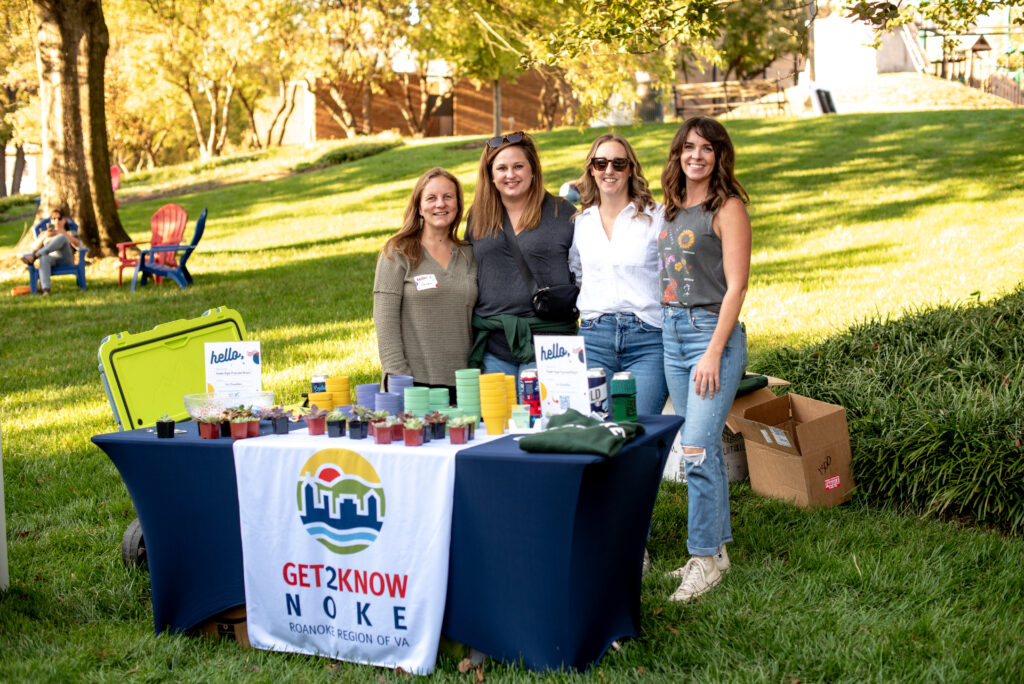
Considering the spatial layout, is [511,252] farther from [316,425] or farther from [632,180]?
[316,425]

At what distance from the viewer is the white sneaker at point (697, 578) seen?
432 centimetres

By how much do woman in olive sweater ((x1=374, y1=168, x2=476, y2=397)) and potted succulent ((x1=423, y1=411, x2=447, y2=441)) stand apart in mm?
897

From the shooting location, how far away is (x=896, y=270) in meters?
11.4

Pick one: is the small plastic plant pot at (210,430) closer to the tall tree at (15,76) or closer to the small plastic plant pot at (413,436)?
the small plastic plant pot at (413,436)

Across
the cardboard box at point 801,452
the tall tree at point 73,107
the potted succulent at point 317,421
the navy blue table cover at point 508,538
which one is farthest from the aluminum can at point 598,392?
the tall tree at point 73,107

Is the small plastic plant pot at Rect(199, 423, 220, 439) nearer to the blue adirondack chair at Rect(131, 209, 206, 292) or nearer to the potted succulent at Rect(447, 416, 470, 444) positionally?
the potted succulent at Rect(447, 416, 470, 444)

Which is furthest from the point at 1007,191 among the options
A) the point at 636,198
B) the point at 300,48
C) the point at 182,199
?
the point at 300,48

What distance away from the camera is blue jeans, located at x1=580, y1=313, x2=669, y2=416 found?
171 inches

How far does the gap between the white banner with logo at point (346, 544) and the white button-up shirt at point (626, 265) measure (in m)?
1.08

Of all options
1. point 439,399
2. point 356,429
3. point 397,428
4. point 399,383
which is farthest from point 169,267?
point 397,428

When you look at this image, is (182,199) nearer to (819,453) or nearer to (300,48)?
(300,48)

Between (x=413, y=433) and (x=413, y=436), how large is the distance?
12mm

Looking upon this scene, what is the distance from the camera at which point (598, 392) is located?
384cm

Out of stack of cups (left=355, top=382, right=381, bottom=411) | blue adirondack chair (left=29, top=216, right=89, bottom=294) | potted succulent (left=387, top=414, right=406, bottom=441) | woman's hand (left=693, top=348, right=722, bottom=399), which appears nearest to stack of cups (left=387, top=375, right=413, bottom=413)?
stack of cups (left=355, top=382, right=381, bottom=411)
